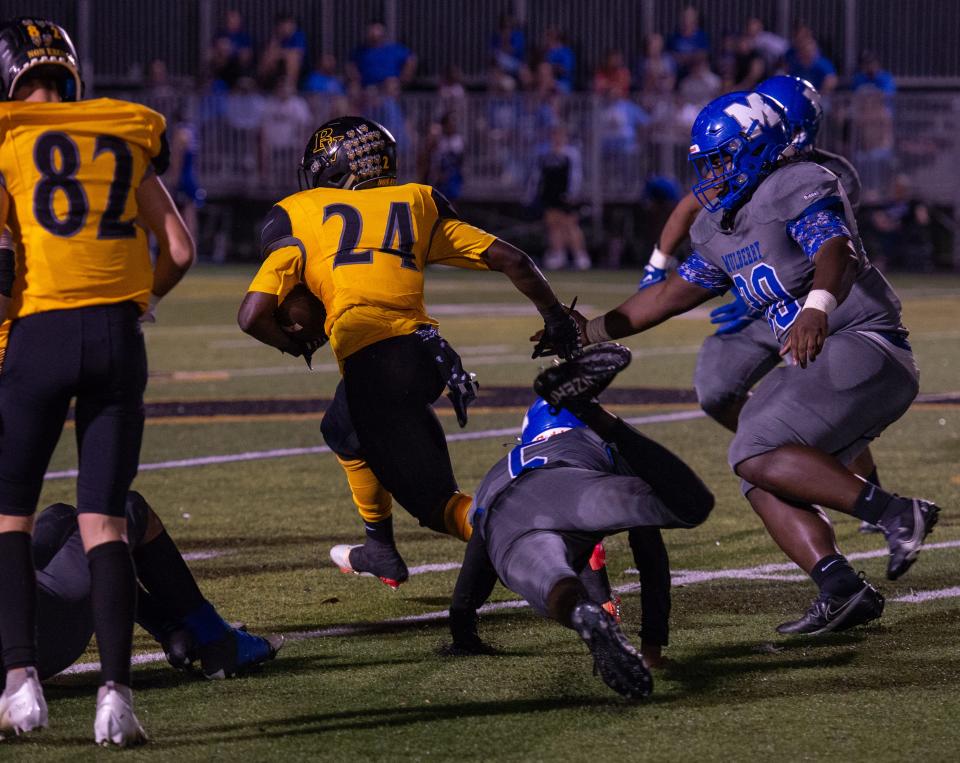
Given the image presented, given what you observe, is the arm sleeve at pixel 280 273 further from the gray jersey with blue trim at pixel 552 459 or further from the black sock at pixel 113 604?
the black sock at pixel 113 604

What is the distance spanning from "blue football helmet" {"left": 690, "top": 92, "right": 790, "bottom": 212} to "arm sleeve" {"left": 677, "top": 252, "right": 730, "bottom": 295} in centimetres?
27

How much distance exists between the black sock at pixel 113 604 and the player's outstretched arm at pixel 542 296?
175cm

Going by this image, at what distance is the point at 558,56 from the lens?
24.8 m

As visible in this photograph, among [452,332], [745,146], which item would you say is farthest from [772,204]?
[452,332]

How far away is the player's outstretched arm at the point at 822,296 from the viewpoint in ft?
16.5

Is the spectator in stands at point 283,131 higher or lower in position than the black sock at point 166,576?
lower

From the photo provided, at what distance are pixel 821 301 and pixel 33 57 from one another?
225 centimetres

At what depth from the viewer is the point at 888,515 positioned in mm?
5156

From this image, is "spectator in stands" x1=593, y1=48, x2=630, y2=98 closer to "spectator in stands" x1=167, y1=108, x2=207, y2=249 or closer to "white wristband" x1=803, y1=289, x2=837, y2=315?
"spectator in stands" x1=167, y1=108, x2=207, y2=249

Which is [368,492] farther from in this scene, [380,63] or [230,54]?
[230,54]

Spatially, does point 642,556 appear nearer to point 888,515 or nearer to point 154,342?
point 888,515

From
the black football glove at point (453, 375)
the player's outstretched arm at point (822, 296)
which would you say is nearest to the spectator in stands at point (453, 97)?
the black football glove at point (453, 375)

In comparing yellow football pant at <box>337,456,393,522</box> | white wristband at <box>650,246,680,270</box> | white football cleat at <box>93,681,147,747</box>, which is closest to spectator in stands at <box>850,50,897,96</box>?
white wristband at <box>650,246,680,270</box>

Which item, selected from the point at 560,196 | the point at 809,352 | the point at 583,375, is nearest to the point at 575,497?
the point at 583,375
